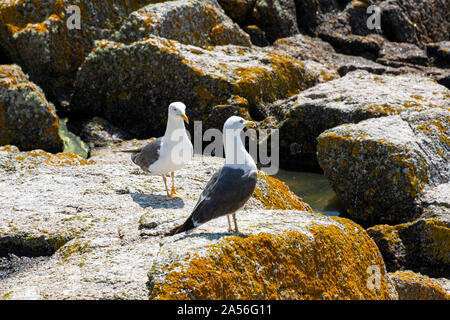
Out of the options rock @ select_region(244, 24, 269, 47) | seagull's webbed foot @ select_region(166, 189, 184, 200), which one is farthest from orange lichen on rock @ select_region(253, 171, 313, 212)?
rock @ select_region(244, 24, 269, 47)

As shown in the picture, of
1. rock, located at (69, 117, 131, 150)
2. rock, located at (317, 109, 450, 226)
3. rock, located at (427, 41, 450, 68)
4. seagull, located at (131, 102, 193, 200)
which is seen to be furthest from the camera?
rock, located at (427, 41, 450, 68)

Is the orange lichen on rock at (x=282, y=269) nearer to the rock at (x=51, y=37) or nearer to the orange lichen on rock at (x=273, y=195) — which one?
the orange lichen on rock at (x=273, y=195)

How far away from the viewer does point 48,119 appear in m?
9.69

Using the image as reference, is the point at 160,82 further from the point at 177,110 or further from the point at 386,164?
the point at 386,164

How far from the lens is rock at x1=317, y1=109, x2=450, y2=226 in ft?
25.1

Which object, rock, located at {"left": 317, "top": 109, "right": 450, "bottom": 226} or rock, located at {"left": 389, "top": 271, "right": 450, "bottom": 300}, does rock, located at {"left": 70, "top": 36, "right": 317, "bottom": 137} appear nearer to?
rock, located at {"left": 317, "top": 109, "right": 450, "bottom": 226}

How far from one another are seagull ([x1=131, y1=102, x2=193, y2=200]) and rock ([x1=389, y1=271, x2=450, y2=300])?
266 cm

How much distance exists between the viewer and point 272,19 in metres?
15.6

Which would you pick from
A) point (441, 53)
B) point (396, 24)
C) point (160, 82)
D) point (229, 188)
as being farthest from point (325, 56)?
point (229, 188)

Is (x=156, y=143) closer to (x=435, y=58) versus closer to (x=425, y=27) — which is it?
(x=435, y=58)

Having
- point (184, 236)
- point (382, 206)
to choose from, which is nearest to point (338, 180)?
point (382, 206)

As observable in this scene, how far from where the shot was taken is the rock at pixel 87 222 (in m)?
3.95

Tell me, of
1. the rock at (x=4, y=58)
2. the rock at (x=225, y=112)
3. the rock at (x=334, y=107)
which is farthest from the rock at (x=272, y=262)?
the rock at (x=4, y=58)

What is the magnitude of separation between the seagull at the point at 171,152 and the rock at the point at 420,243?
2855mm
